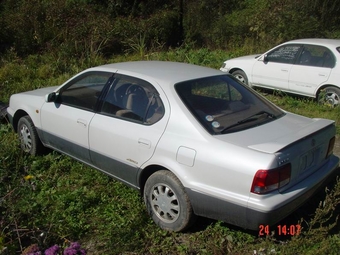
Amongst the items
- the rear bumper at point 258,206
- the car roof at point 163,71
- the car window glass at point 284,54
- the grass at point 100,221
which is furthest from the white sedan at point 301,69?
the rear bumper at point 258,206

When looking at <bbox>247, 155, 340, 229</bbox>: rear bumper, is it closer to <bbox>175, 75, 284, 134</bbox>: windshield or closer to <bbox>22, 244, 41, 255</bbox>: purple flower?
<bbox>175, 75, 284, 134</bbox>: windshield

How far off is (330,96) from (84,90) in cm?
539

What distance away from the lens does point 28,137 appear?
5762 millimetres

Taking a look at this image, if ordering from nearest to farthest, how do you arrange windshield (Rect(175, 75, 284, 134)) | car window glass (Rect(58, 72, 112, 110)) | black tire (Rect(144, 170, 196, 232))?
black tire (Rect(144, 170, 196, 232))
windshield (Rect(175, 75, 284, 134))
car window glass (Rect(58, 72, 112, 110))

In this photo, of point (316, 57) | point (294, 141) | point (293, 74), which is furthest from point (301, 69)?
point (294, 141)

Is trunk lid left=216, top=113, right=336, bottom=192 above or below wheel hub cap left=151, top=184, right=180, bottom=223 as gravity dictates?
above

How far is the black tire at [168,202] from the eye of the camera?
3.76 m

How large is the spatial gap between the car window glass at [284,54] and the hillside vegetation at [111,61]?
831 mm

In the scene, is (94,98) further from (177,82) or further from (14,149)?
(14,149)

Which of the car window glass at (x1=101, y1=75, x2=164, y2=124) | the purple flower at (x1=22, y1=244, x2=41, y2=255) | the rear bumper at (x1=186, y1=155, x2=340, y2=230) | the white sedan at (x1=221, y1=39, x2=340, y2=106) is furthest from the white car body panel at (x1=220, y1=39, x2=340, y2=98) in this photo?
the purple flower at (x1=22, y1=244, x2=41, y2=255)

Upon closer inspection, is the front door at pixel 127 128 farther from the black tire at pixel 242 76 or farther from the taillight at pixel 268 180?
the black tire at pixel 242 76

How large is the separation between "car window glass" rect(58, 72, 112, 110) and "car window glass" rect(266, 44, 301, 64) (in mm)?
5394

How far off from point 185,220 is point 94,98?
6.16 feet

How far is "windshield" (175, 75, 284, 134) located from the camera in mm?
3871
